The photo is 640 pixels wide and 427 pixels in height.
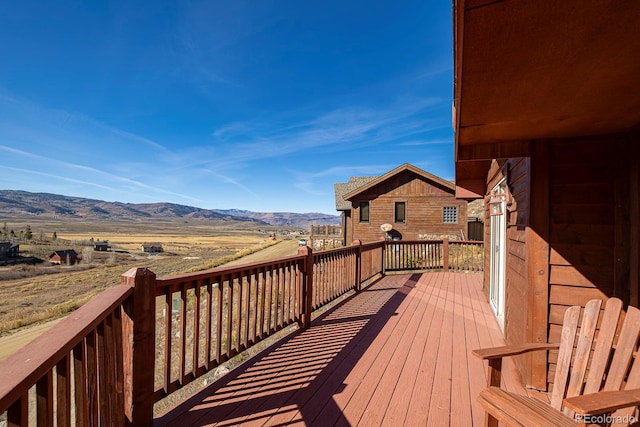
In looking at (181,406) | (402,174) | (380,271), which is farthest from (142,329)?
(402,174)

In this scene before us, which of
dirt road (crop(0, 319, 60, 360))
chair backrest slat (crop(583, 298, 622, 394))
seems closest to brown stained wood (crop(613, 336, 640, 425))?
chair backrest slat (crop(583, 298, 622, 394))

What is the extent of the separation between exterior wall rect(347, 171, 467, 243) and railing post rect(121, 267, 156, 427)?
14096 mm

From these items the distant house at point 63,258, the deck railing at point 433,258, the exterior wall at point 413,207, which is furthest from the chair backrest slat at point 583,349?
the distant house at point 63,258

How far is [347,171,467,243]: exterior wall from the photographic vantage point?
1504 cm

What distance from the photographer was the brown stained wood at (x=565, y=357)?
1781 millimetres

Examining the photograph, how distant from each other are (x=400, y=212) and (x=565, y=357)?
14.2 m

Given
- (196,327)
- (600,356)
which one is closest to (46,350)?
(196,327)

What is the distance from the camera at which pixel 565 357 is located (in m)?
1.83

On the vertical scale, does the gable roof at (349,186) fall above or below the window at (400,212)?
above

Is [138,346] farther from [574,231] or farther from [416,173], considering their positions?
[416,173]

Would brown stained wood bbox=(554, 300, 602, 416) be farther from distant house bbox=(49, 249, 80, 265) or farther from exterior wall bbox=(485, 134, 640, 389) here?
distant house bbox=(49, 249, 80, 265)

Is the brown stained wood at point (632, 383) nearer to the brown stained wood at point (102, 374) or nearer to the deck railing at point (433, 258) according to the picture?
the brown stained wood at point (102, 374)

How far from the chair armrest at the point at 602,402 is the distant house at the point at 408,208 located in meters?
14.3

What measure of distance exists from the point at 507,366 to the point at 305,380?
2.02 metres
